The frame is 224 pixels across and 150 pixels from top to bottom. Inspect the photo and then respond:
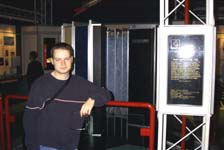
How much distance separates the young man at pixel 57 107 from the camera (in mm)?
2158

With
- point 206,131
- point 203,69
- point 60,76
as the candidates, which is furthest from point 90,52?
point 60,76

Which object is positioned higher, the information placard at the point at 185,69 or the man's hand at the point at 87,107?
the information placard at the point at 185,69

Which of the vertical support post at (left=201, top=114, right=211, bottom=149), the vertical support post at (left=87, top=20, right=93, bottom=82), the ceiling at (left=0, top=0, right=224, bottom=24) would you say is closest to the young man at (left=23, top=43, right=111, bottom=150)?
the vertical support post at (left=201, top=114, right=211, bottom=149)

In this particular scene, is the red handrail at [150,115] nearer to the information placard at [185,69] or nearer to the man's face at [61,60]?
the information placard at [185,69]

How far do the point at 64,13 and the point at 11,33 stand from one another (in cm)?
240

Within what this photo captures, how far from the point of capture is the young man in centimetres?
216

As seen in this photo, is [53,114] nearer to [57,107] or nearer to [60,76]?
[57,107]

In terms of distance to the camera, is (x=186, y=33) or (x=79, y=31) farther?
(x=79, y=31)

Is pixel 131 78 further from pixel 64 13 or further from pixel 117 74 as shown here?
pixel 64 13

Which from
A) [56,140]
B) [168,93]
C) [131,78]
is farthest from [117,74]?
[56,140]

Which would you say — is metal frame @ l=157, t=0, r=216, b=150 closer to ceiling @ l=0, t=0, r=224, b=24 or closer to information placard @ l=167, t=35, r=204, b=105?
information placard @ l=167, t=35, r=204, b=105

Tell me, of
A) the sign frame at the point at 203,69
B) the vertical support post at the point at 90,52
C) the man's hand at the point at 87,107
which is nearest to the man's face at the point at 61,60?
the man's hand at the point at 87,107

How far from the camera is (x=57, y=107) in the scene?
217cm

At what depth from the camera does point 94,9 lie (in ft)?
27.9
